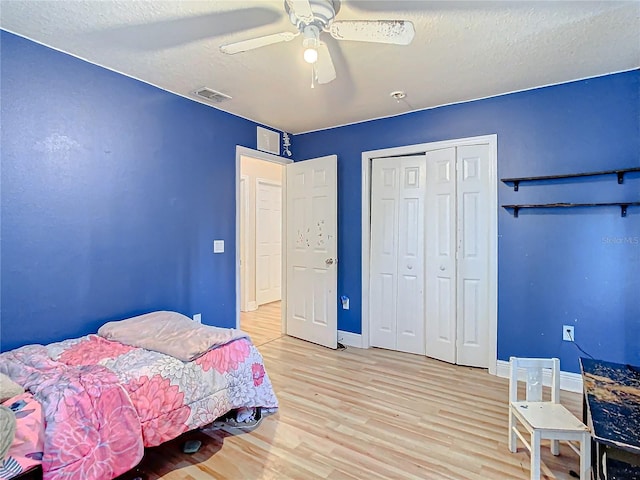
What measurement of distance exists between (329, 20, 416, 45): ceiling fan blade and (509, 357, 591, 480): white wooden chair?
1918 millimetres

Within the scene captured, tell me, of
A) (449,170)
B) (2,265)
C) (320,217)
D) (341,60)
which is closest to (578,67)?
(449,170)

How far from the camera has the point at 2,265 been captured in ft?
6.79

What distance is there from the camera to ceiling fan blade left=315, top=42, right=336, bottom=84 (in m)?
1.91

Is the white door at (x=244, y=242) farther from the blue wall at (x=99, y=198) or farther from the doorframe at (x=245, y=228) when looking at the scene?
Answer: the blue wall at (x=99, y=198)

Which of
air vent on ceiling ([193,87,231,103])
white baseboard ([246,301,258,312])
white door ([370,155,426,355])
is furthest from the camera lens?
white baseboard ([246,301,258,312])

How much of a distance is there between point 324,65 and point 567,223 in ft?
7.70

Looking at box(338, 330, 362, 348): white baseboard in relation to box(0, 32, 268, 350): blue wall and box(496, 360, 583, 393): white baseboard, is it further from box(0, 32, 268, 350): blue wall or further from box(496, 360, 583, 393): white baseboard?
box(496, 360, 583, 393): white baseboard

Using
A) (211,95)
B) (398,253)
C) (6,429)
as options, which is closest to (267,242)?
(398,253)

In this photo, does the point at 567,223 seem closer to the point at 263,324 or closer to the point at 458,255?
the point at 458,255

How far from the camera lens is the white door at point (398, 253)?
357 centimetres

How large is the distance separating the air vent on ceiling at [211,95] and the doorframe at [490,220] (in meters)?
1.59

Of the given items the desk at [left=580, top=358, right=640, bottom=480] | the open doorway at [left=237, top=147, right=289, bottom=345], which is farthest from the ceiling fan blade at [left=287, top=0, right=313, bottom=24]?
the open doorway at [left=237, top=147, right=289, bottom=345]

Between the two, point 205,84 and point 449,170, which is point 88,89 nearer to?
point 205,84

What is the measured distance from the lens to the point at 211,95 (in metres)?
3.07
